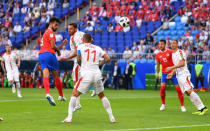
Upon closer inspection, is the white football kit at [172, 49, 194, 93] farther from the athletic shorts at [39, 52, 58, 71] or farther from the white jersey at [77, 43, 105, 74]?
the white jersey at [77, 43, 105, 74]

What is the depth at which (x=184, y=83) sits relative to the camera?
14648 mm

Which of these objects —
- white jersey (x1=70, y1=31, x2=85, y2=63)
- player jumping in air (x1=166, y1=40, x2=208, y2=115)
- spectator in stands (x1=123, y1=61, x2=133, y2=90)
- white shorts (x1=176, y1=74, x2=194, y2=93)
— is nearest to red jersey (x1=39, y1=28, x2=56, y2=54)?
white jersey (x1=70, y1=31, x2=85, y2=63)

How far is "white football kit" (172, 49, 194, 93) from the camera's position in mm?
14617

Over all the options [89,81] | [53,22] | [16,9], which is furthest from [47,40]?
[16,9]

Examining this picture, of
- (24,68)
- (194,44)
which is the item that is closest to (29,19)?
(24,68)

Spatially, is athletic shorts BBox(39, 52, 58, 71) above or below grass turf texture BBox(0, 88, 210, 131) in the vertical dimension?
above

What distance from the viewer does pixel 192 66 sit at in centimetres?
3100

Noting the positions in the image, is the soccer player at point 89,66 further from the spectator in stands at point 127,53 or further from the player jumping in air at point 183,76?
the spectator in stands at point 127,53

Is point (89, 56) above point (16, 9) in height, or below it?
below

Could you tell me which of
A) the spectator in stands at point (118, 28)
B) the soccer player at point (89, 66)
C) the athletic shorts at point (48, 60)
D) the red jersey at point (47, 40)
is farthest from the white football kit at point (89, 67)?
the spectator in stands at point (118, 28)

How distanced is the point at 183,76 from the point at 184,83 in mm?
282

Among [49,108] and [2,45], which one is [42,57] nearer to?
[49,108]

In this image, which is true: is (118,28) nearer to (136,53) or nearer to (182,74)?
(136,53)

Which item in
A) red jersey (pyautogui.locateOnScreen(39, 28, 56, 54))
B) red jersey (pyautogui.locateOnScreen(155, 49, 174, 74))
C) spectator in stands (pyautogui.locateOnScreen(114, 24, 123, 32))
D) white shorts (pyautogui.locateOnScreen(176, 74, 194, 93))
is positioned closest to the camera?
white shorts (pyautogui.locateOnScreen(176, 74, 194, 93))
